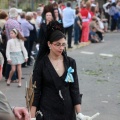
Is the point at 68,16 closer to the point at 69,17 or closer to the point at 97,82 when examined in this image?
the point at 69,17

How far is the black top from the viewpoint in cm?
578

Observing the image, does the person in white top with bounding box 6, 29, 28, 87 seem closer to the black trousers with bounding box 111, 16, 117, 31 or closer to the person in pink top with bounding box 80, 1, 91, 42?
the person in pink top with bounding box 80, 1, 91, 42

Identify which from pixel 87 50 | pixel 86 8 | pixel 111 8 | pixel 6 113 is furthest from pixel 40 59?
pixel 111 8

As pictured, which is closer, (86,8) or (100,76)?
(100,76)

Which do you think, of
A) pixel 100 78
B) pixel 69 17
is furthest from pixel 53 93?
pixel 69 17

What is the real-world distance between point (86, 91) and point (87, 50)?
27.3 ft

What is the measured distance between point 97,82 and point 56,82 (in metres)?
7.21

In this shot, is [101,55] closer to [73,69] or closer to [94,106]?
[94,106]

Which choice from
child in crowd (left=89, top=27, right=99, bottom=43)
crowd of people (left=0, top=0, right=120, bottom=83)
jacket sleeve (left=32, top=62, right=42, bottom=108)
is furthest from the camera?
child in crowd (left=89, top=27, right=99, bottom=43)

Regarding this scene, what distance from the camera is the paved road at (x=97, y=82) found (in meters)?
10.1

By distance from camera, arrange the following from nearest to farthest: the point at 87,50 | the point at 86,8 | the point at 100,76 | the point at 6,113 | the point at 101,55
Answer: the point at 6,113, the point at 100,76, the point at 101,55, the point at 87,50, the point at 86,8

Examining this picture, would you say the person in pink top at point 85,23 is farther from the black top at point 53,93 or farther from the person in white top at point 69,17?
the black top at point 53,93

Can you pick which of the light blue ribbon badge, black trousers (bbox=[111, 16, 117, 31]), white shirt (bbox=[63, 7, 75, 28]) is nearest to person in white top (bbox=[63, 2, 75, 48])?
white shirt (bbox=[63, 7, 75, 28])

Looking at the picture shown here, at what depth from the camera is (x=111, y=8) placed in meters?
28.5
